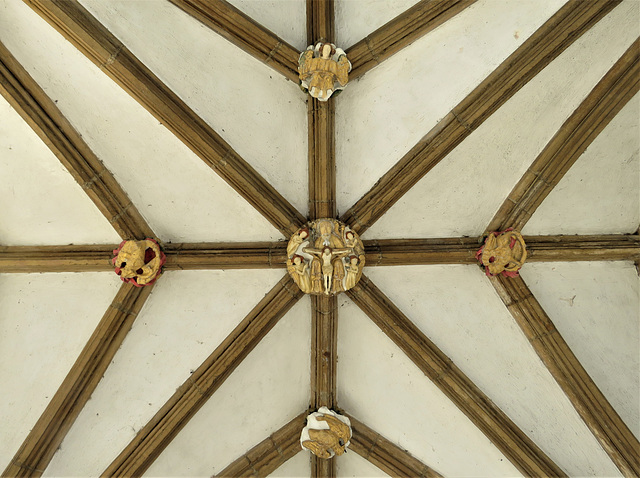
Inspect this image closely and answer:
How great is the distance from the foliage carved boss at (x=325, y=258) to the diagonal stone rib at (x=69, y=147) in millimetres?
1767

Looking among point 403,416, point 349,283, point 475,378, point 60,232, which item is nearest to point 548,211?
point 475,378

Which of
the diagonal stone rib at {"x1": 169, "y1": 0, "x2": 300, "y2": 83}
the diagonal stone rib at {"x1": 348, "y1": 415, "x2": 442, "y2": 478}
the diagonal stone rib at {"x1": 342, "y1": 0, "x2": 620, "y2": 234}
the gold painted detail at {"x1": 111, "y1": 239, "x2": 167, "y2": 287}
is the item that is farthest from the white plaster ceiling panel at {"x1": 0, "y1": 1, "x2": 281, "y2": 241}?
the diagonal stone rib at {"x1": 348, "y1": 415, "x2": 442, "y2": 478}

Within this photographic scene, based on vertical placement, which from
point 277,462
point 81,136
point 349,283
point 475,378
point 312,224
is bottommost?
point 277,462

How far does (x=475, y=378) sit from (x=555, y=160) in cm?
271

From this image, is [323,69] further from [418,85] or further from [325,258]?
[325,258]

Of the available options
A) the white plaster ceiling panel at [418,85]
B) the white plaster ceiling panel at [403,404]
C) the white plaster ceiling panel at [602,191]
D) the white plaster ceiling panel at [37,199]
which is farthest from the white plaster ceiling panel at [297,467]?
the white plaster ceiling panel at [602,191]

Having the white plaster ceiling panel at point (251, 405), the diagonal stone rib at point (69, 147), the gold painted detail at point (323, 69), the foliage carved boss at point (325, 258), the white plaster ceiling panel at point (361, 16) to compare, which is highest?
the white plaster ceiling panel at point (361, 16)

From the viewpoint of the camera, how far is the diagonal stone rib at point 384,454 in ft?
21.0

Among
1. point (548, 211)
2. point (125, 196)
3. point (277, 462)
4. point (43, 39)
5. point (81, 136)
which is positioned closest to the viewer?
point (43, 39)

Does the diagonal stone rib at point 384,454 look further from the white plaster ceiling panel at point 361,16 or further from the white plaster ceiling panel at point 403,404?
the white plaster ceiling panel at point 361,16

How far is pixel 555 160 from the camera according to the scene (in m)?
5.66

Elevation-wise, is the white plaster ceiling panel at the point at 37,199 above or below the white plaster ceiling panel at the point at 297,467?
above

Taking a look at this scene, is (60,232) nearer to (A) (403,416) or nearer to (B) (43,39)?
(B) (43,39)

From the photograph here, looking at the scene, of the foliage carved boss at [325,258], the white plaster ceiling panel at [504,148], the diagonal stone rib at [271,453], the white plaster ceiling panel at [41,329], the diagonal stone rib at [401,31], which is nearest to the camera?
the diagonal stone rib at [401,31]
